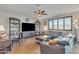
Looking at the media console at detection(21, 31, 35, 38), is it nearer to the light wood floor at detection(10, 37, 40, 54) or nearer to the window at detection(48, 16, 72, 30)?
the light wood floor at detection(10, 37, 40, 54)

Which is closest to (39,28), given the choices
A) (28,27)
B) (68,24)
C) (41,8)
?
(28,27)

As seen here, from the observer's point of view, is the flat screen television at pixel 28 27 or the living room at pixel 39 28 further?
the flat screen television at pixel 28 27

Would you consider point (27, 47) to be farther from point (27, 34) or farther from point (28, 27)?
point (28, 27)

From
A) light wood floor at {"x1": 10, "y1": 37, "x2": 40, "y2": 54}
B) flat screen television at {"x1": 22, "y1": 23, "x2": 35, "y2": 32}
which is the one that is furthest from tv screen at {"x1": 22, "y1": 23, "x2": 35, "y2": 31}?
light wood floor at {"x1": 10, "y1": 37, "x2": 40, "y2": 54}

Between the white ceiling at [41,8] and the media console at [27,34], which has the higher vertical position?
the white ceiling at [41,8]

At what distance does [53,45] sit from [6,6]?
1196 millimetres

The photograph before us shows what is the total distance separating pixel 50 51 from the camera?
224 centimetres

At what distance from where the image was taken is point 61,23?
226 centimetres

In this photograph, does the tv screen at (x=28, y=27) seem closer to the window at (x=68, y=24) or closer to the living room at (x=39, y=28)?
the living room at (x=39, y=28)

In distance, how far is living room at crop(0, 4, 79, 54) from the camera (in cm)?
217

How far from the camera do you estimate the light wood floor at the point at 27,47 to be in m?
2.22

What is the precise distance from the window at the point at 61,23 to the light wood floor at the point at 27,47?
19.1 inches

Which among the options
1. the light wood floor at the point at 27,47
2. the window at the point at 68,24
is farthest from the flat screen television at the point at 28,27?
the window at the point at 68,24
